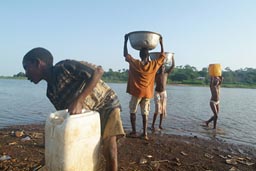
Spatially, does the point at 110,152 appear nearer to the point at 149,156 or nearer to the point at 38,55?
the point at 38,55

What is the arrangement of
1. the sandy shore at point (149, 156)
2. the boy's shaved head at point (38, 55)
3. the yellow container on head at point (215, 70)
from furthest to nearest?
the yellow container on head at point (215, 70) → the sandy shore at point (149, 156) → the boy's shaved head at point (38, 55)

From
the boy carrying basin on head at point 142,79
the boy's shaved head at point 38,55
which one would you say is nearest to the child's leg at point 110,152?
the boy's shaved head at point 38,55

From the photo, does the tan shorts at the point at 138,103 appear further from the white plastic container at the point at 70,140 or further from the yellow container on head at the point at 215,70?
the white plastic container at the point at 70,140

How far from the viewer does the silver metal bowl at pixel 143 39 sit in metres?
5.60

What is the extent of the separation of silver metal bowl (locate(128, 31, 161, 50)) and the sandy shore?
195 centimetres

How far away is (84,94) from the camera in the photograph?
2.23m

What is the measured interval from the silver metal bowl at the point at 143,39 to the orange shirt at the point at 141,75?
1.14ft

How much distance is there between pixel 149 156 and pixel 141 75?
6.30 feet

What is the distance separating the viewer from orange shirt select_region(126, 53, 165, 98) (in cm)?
549

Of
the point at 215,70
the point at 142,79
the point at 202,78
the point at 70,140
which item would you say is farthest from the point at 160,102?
the point at 202,78

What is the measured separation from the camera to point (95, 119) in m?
2.18

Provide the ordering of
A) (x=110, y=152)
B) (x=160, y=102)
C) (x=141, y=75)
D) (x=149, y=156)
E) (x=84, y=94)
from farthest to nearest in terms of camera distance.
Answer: (x=160, y=102) < (x=141, y=75) < (x=149, y=156) < (x=110, y=152) < (x=84, y=94)

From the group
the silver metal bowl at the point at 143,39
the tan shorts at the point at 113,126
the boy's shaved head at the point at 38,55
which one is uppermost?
the silver metal bowl at the point at 143,39

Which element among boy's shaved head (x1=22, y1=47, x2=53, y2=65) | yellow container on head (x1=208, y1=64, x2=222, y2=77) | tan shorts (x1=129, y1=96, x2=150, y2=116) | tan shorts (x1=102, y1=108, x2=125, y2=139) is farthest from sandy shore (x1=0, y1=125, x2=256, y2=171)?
yellow container on head (x1=208, y1=64, x2=222, y2=77)
